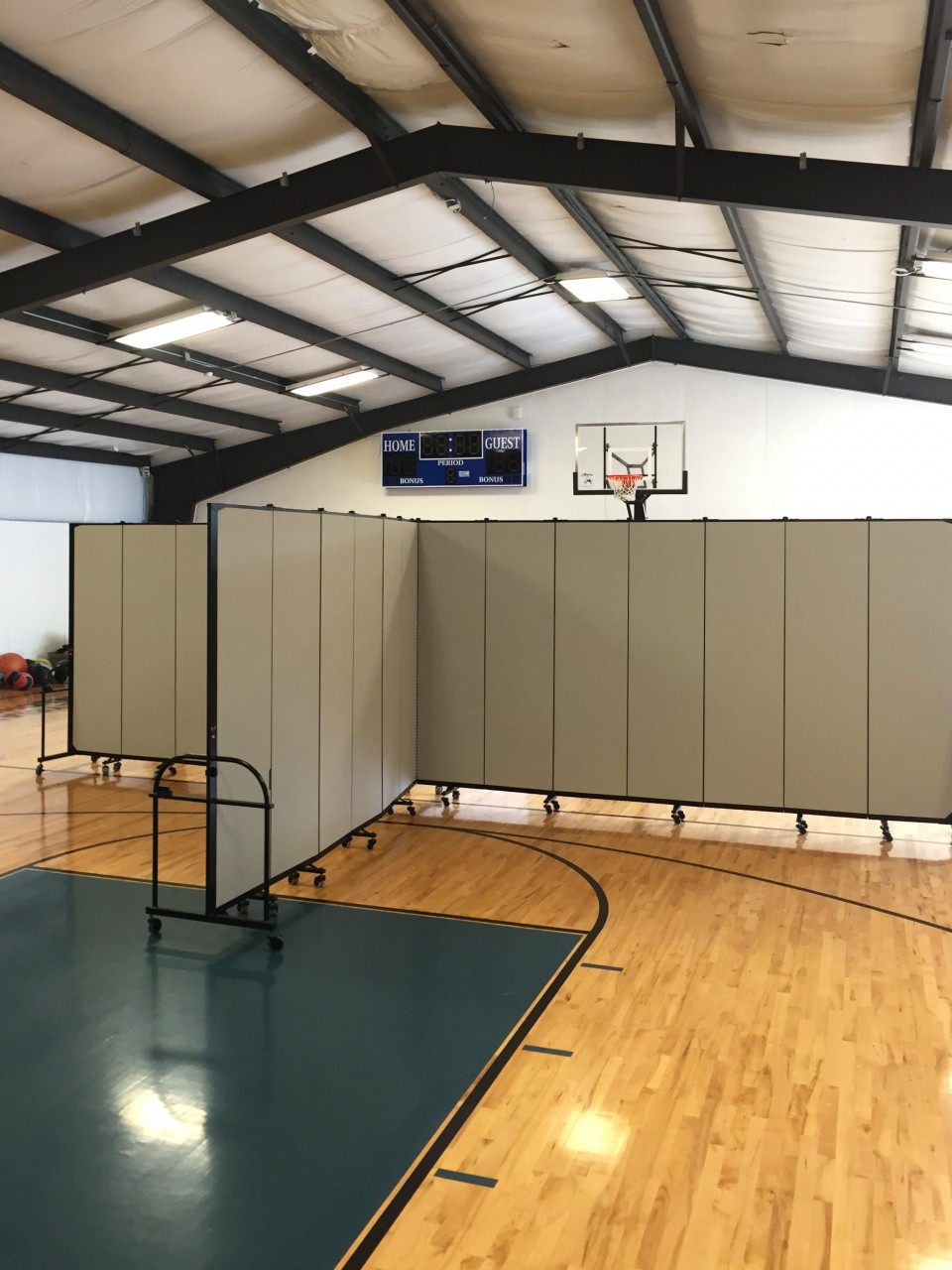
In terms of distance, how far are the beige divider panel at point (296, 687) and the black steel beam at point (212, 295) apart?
3.26 m

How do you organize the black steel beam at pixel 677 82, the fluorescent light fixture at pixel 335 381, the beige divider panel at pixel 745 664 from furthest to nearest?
the fluorescent light fixture at pixel 335 381, the beige divider panel at pixel 745 664, the black steel beam at pixel 677 82

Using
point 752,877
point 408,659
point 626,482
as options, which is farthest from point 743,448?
point 752,877

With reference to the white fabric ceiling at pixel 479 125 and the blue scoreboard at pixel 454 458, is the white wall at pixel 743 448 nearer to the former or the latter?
the blue scoreboard at pixel 454 458

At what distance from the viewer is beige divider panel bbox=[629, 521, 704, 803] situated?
30.4ft

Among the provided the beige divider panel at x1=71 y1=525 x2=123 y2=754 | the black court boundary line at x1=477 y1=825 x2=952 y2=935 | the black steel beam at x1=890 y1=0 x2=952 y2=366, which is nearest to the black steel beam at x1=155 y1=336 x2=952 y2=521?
the black steel beam at x1=890 y1=0 x2=952 y2=366

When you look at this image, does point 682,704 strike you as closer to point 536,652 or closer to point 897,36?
point 536,652

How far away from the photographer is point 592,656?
9516mm

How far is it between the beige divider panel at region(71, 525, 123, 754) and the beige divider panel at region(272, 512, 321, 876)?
12.1ft

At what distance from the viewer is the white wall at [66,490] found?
18.1 meters

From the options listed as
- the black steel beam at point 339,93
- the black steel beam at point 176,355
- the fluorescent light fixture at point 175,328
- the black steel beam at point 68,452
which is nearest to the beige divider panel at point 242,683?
the black steel beam at point 339,93

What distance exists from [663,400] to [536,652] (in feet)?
27.1

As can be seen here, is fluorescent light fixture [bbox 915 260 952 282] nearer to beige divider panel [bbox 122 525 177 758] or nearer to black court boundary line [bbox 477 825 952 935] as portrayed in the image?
black court boundary line [bbox 477 825 952 935]

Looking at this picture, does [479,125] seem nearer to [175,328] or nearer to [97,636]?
[175,328]

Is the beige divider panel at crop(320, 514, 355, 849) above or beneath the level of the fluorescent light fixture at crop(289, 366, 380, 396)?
beneath
